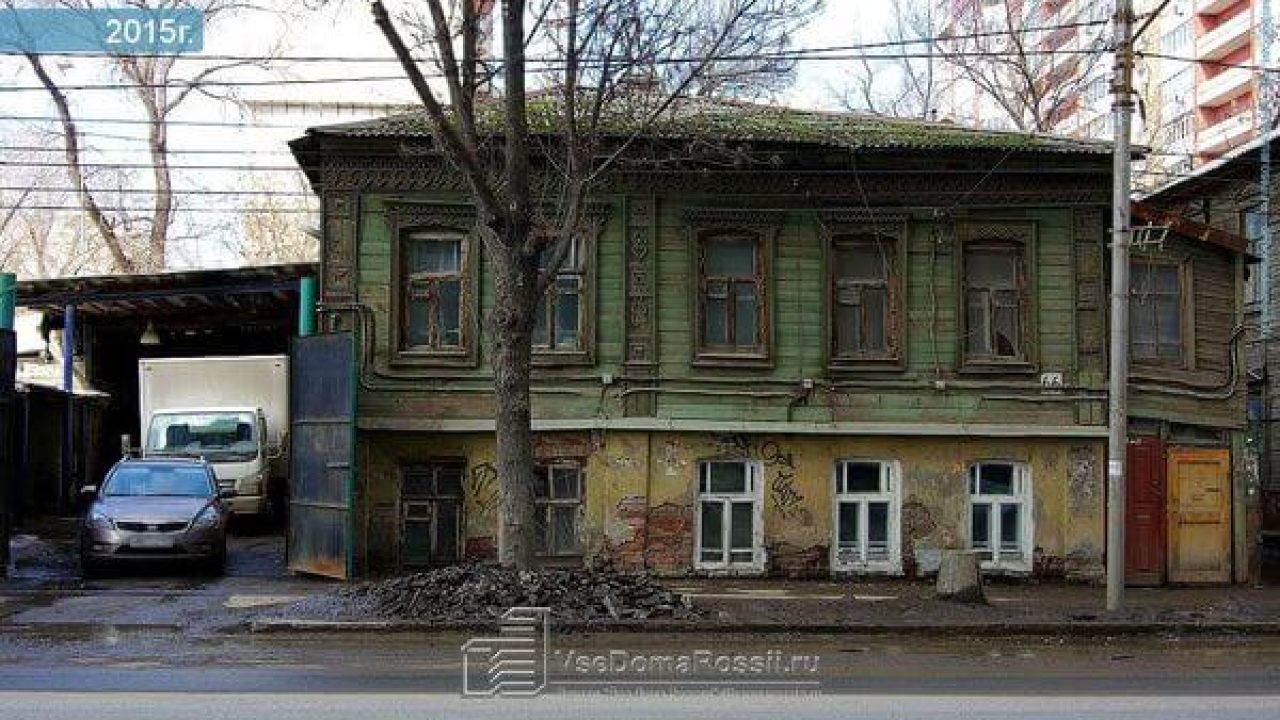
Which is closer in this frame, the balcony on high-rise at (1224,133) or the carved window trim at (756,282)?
the carved window trim at (756,282)

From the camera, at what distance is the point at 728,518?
2005 cm

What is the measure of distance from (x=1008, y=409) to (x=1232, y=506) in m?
4.00

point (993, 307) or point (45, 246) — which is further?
point (45, 246)

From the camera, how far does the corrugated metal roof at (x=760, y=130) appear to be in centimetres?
1927

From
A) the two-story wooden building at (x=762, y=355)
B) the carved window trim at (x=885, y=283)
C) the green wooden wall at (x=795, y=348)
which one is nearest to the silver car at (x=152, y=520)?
the two-story wooden building at (x=762, y=355)

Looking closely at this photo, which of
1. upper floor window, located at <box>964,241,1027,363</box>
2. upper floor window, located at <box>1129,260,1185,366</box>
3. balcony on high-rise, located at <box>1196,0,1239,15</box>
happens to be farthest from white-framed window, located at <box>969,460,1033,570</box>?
balcony on high-rise, located at <box>1196,0,1239,15</box>

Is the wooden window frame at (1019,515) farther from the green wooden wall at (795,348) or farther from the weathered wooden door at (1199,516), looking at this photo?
the weathered wooden door at (1199,516)

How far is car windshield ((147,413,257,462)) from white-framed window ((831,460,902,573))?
34.9ft

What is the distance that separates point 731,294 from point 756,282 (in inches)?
15.5

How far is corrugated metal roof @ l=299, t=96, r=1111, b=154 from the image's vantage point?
19266mm

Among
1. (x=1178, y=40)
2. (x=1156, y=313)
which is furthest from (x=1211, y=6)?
(x=1156, y=313)

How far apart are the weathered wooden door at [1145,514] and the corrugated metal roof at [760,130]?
4.47 meters

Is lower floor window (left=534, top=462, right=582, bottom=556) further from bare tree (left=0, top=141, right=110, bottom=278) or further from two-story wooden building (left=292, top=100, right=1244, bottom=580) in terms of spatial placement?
bare tree (left=0, top=141, right=110, bottom=278)

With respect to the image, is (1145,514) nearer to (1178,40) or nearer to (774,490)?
(774,490)
